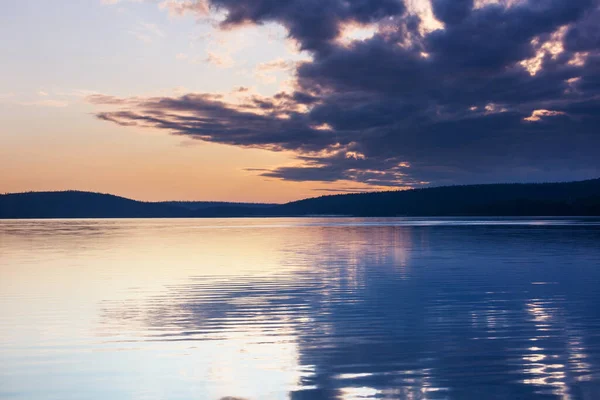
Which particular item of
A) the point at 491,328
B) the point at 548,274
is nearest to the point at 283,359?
the point at 491,328

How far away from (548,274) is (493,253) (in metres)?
14.0

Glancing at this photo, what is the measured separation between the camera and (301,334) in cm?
1488

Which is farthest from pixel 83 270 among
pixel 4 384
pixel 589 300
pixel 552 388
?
pixel 552 388

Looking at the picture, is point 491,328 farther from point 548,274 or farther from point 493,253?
point 493,253

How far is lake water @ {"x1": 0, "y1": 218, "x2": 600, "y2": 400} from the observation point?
10.4 meters

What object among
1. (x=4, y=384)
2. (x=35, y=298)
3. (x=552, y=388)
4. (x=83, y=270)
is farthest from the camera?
(x=83, y=270)

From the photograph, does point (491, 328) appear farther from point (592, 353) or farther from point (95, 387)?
point (95, 387)

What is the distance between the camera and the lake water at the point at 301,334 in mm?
10359

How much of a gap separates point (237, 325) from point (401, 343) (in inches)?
187

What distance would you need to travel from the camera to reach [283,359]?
40.2 ft

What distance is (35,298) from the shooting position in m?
21.9

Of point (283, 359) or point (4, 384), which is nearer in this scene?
point (4, 384)

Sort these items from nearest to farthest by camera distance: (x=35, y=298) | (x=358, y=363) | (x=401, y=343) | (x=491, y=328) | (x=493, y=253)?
(x=358, y=363)
(x=401, y=343)
(x=491, y=328)
(x=35, y=298)
(x=493, y=253)

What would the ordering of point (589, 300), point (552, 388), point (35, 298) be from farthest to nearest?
point (35, 298), point (589, 300), point (552, 388)
